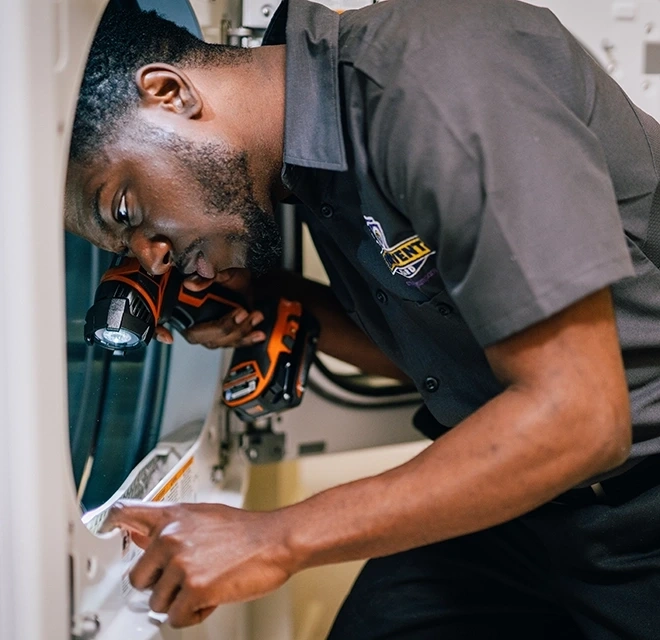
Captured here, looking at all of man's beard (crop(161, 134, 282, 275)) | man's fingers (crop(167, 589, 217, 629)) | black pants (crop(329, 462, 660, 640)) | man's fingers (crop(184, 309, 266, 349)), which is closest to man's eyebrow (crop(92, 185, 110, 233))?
man's beard (crop(161, 134, 282, 275))

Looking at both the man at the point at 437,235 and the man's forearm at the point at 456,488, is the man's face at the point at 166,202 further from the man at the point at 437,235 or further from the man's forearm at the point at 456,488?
the man's forearm at the point at 456,488

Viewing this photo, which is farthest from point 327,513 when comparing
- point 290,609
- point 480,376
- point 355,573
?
point 355,573

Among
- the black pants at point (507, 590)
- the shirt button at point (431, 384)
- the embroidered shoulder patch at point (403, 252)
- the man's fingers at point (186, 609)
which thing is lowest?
the black pants at point (507, 590)

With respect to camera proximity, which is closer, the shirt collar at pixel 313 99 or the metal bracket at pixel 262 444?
the shirt collar at pixel 313 99

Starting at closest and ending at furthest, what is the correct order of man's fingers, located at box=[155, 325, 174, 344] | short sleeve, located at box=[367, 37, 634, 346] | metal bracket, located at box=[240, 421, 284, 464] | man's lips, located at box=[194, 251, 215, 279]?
short sleeve, located at box=[367, 37, 634, 346], man's lips, located at box=[194, 251, 215, 279], man's fingers, located at box=[155, 325, 174, 344], metal bracket, located at box=[240, 421, 284, 464]

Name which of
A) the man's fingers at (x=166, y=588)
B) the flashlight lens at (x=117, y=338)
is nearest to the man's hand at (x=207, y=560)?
the man's fingers at (x=166, y=588)

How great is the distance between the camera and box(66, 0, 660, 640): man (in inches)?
31.3

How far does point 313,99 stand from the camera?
96cm

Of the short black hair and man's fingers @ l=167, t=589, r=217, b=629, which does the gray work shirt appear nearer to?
the short black hair

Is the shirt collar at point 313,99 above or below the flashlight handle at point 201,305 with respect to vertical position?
above

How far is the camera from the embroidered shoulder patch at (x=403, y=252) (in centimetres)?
95

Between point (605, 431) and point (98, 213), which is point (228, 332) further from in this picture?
point (605, 431)

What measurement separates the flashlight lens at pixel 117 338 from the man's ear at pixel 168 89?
305mm

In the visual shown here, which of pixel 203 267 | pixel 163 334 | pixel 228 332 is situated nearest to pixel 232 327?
pixel 228 332
